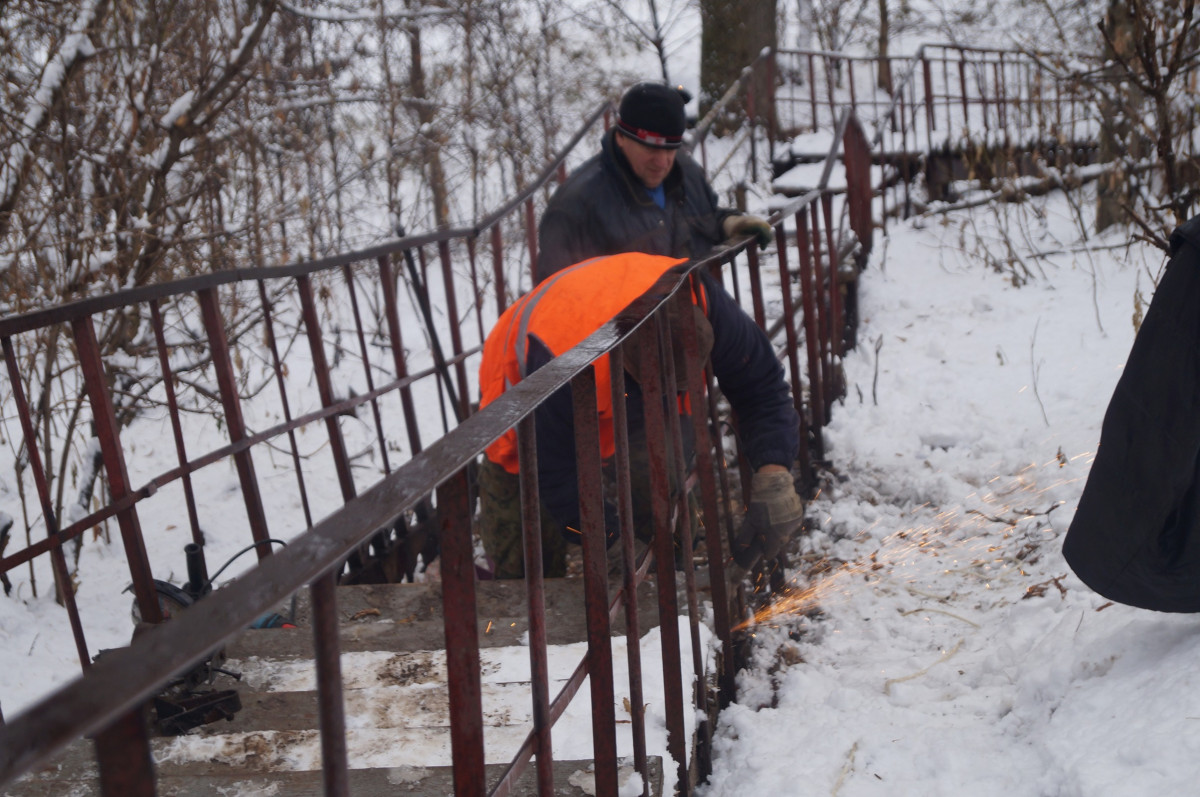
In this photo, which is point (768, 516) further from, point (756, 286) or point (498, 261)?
point (498, 261)

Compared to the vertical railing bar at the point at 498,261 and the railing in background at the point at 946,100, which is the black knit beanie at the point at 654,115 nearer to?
the vertical railing bar at the point at 498,261

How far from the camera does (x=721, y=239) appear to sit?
4.99m

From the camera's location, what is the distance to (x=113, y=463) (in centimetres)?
314

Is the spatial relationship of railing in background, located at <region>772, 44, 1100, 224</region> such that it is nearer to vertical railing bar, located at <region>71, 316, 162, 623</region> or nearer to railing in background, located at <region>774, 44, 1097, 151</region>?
railing in background, located at <region>774, 44, 1097, 151</region>

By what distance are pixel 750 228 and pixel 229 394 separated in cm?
247

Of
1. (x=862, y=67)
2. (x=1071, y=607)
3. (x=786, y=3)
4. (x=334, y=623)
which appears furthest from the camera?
(x=862, y=67)

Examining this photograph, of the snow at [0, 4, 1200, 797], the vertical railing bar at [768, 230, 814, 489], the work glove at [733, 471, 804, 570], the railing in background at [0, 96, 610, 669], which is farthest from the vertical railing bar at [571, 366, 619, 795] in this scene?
the vertical railing bar at [768, 230, 814, 489]

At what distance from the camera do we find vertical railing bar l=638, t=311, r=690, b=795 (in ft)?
7.86

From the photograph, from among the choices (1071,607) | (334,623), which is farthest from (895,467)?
(334,623)

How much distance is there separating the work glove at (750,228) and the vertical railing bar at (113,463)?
8.59 feet

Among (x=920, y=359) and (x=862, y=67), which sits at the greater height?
(x=862, y=67)

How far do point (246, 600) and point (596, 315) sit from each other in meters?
2.13

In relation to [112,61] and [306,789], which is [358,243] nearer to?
[112,61]

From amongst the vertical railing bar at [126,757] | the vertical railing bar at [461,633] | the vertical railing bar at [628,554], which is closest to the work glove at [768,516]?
the vertical railing bar at [628,554]
